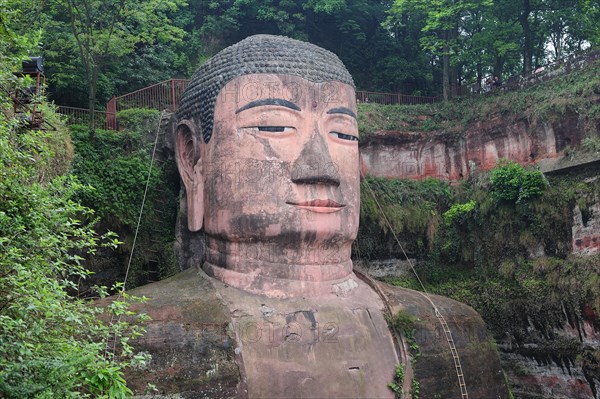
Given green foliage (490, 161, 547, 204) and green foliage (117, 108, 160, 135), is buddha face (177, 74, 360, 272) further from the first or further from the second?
green foliage (490, 161, 547, 204)

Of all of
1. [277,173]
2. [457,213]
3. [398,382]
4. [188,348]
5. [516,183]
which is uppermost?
[277,173]

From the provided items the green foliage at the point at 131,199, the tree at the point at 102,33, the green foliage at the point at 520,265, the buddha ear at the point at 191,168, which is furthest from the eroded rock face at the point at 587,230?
the tree at the point at 102,33

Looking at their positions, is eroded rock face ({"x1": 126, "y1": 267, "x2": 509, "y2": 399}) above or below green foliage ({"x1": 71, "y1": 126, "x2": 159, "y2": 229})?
below

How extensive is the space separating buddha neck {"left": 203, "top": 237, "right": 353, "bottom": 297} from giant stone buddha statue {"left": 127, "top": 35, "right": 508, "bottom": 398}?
0.06 ft

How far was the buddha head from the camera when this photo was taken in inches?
388

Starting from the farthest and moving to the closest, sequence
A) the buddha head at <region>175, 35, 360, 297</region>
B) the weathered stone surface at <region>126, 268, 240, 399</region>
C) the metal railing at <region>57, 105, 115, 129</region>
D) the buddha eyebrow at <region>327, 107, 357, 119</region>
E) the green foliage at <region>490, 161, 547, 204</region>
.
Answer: the green foliage at <region>490, 161, 547, 204</region>
the metal railing at <region>57, 105, 115, 129</region>
the buddha eyebrow at <region>327, 107, 357, 119</region>
the buddha head at <region>175, 35, 360, 297</region>
the weathered stone surface at <region>126, 268, 240, 399</region>

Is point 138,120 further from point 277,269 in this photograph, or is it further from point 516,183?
point 516,183

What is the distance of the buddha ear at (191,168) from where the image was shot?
35.3ft

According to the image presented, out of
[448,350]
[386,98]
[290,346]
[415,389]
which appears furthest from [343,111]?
[386,98]

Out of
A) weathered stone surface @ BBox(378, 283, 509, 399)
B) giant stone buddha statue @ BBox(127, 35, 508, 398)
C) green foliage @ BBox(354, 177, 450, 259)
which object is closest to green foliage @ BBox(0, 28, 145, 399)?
giant stone buddha statue @ BBox(127, 35, 508, 398)

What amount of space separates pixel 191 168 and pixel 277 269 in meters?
2.52

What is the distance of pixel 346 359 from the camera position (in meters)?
9.30

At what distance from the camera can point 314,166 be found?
32.4ft

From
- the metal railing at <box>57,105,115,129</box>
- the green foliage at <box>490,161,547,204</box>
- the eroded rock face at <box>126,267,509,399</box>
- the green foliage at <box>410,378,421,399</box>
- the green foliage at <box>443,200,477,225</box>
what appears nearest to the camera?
the eroded rock face at <box>126,267,509,399</box>
